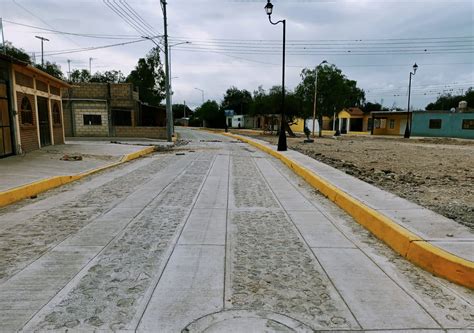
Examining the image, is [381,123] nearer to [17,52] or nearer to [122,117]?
[122,117]

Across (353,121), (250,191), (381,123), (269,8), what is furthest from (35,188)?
(353,121)

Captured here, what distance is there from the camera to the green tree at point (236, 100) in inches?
4227

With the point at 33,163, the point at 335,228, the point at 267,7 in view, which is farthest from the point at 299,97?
the point at 335,228

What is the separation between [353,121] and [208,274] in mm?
66922

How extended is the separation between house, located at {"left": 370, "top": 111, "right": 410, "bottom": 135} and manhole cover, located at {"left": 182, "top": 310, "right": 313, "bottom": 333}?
5294 cm

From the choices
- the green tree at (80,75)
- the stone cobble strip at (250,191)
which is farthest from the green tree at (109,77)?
the stone cobble strip at (250,191)

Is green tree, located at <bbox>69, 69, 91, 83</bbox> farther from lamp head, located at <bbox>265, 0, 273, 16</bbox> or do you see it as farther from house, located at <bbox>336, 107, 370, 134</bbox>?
lamp head, located at <bbox>265, 0, 273, 16</bbox>

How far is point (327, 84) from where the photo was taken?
4744cm

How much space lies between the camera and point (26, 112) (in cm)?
1744

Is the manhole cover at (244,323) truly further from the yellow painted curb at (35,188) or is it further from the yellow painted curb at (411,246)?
the yellow painted curb at (35,188)

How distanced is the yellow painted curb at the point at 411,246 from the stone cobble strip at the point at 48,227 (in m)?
4.75

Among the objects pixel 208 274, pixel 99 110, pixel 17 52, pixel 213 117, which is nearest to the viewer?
pixel 208 274

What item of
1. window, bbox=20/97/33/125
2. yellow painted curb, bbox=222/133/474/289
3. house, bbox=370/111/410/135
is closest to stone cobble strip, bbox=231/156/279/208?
yellow painted curb, bbox=222/133/474/289

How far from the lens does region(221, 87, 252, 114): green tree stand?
107363mm
